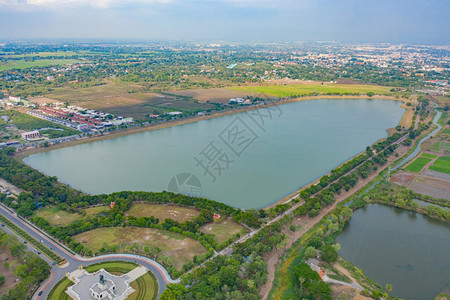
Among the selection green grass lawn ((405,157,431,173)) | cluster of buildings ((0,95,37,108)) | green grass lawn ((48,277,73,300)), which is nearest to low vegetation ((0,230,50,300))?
green grass lawn ((48,277,73,300))

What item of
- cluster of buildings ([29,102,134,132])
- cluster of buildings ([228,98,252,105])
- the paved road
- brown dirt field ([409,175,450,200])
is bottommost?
the paved road

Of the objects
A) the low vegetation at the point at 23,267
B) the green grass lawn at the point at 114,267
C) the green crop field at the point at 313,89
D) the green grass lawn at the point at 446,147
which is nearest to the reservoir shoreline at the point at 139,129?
the green crop field at the point at 313,89

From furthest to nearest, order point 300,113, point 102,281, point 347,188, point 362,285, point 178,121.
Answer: point 300,113 → point 178,121 → point 347,188 → point 362,285 → point 102,281

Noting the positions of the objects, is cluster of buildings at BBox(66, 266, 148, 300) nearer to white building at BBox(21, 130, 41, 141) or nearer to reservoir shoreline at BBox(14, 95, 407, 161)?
reservoir shoreline at BBox(14, 95, 407, 161)

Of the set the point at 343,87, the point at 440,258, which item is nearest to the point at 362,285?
the point at 440,258

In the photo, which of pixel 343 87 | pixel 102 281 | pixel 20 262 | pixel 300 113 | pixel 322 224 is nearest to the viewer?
pixel 102 281

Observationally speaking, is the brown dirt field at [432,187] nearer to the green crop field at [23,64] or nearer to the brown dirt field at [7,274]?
the brown dirt field at [7,274]

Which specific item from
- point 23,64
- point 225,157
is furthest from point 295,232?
point 23,64

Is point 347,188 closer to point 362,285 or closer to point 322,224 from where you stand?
point 322,224
